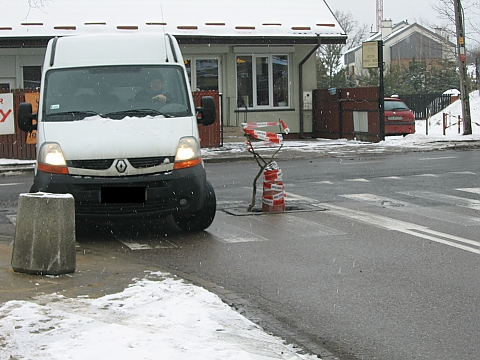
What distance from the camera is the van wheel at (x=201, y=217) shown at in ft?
31.6

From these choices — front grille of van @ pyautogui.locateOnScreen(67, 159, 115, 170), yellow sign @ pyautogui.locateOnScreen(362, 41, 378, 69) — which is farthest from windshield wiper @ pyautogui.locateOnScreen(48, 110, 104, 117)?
yellow sign @ pyautogui.locateOnScreen(362, 41, 378, 69)

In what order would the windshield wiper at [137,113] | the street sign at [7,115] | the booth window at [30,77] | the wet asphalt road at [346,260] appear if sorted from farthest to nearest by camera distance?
the booth window at [30,77]
the street sign at [7,115]
the windshield wiper at [137,113]
the wet asphalt road at [346,260]

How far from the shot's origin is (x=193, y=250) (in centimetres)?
873

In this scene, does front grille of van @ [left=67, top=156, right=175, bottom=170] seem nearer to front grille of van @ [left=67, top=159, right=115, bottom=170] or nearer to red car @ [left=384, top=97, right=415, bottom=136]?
front grille of van @ [left=67, top=159, right=115, bottom=170]

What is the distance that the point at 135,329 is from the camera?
5.36m

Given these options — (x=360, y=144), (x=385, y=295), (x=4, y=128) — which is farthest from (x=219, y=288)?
(x=360, y=144)

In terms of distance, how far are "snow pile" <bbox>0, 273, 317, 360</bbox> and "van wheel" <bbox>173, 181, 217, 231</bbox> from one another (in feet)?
10.4

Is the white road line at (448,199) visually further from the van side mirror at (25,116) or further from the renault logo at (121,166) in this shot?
the van side mirror at (25,116)

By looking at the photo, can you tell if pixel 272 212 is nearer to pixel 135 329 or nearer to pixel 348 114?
pixel 135 329

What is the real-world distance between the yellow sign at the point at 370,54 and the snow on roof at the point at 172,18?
2.54 metres

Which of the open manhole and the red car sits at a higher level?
the red car

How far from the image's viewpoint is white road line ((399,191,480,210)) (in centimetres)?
1184

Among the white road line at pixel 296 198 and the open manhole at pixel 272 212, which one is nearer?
the open manhole at pixel 272 212

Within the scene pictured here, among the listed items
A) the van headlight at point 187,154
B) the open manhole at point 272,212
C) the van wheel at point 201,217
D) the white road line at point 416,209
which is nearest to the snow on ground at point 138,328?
the van headlight at point 187,154
